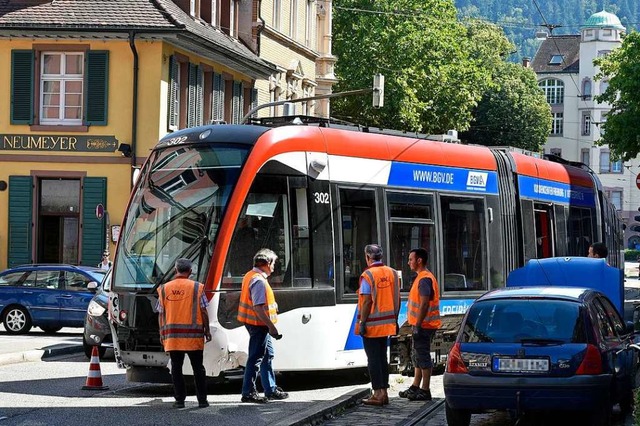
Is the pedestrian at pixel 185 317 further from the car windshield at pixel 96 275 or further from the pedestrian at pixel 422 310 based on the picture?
the car windshield at pixel 96 275

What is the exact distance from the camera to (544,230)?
77.3 feet

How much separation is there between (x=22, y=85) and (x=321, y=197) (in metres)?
21.5

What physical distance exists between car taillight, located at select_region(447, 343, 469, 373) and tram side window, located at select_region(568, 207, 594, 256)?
40.0 ft

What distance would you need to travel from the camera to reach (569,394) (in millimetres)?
12547

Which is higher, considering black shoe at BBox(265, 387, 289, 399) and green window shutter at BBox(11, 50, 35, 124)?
green window shutter at BBox(11, 50, 35, 124)

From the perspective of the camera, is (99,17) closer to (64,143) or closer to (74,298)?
(64,143)

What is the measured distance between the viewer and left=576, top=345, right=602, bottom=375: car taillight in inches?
497

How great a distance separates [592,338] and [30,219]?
2601 centimetres

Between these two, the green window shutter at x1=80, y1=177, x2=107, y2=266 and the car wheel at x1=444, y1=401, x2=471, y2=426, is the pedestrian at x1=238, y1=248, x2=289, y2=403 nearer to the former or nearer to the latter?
the car wheel at x1=444, y1=401, x2=471, y2=426

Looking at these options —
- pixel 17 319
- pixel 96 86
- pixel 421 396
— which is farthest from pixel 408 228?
pixel 96 86

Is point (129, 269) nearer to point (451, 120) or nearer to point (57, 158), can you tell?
point (57, 158)

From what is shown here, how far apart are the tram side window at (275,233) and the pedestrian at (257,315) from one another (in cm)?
82

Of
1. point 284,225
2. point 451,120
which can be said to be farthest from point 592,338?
point 451,120

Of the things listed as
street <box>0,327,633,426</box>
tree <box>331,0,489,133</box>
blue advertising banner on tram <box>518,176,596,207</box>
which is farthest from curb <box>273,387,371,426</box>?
tree <box>331,0,489,133</box>
